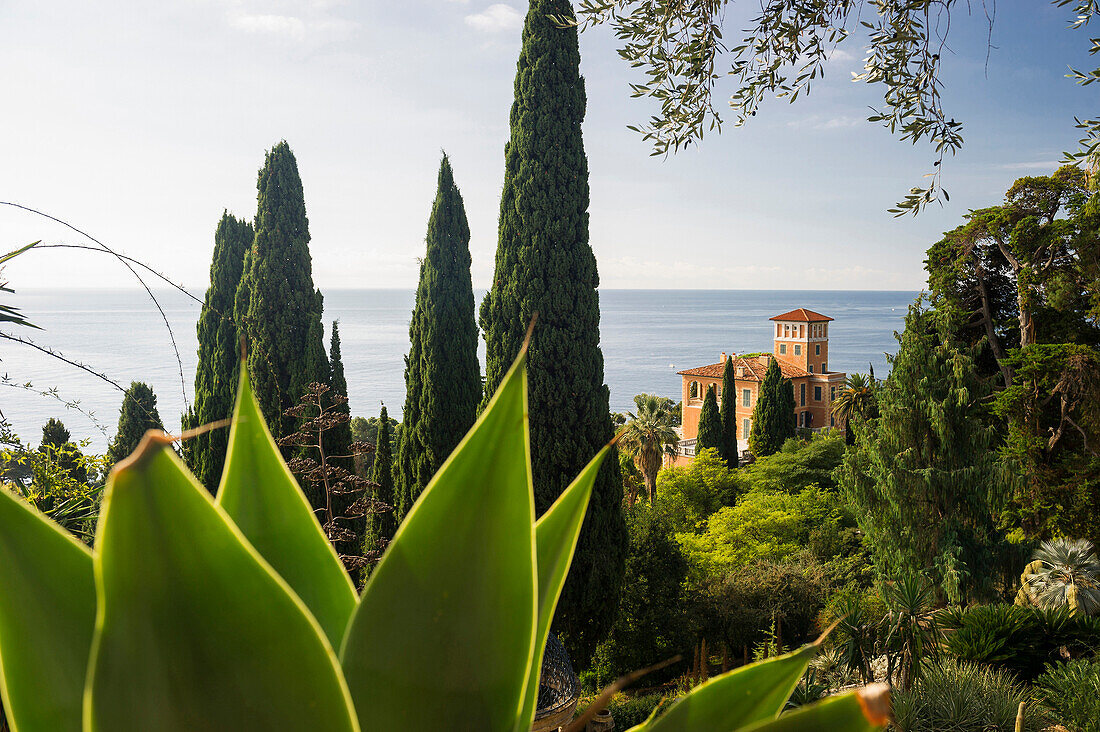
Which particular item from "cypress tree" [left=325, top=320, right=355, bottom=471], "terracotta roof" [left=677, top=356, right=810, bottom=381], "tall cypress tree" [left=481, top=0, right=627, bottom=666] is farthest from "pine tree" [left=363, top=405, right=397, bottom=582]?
"terracotta roof" [left=677, top=356, right=810, bottom=381]

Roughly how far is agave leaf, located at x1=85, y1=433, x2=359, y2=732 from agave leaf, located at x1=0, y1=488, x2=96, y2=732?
9cm

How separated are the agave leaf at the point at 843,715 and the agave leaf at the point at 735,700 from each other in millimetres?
44

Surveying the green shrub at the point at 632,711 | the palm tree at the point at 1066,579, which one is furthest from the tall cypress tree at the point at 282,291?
the palm tree at the point at 1066,579

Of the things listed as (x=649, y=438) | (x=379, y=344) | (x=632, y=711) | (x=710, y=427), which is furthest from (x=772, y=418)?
(x=379, y=344)

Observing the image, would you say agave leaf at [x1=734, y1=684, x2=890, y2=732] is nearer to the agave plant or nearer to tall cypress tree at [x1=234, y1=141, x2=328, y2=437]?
the agave plant

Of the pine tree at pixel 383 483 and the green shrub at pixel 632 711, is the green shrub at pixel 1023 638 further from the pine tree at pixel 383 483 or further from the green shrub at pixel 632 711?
the pine tree at pixel 383 483

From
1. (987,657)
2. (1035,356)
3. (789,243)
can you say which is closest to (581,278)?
(987,657)

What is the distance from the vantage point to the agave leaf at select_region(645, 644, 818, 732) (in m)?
0.52

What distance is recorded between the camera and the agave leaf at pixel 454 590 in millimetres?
440

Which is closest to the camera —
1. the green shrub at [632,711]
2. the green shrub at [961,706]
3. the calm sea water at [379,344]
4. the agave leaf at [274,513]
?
the agave leaf at [274,513]

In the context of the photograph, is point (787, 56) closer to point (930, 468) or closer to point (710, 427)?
point (930, 468)

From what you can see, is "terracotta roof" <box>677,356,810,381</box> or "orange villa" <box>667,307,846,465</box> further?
"orange villa" <box>667,307,846,465</box>

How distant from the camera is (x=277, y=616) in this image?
38 centimetres

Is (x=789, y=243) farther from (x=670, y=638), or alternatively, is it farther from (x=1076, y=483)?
(x=670, y=638)
